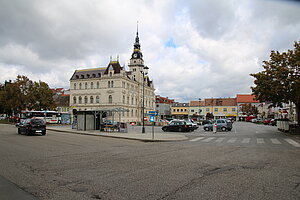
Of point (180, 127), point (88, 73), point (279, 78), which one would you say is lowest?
point (180, 127)

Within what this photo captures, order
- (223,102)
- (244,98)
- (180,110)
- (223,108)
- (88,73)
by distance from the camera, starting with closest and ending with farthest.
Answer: (88,73)
(244,98)
(223,108)
(223,102)
(180,110)

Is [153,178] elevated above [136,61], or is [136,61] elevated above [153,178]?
[136,61]

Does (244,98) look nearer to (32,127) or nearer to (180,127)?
(180,127)

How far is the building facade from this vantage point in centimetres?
8031

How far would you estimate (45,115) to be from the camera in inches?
2061

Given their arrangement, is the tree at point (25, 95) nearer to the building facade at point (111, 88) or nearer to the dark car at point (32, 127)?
the building facade at point (111, 88)

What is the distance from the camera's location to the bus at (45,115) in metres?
50.3

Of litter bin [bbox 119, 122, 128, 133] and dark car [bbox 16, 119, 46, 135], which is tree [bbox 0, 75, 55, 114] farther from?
litter bin [bbox 119, 122, 128, 133]

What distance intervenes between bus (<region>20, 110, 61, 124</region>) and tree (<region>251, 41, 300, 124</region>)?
43117 millimetres

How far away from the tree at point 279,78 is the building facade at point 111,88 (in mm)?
52839

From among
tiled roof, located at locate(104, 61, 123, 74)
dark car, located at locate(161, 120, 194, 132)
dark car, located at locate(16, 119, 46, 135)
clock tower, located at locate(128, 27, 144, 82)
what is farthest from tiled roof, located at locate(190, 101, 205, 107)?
dark car, located at locate(16, 119, 46, 135)

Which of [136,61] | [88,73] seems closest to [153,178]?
[88,73]

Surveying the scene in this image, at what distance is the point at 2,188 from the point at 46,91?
55.4 metres

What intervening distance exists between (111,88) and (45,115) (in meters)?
31.1
